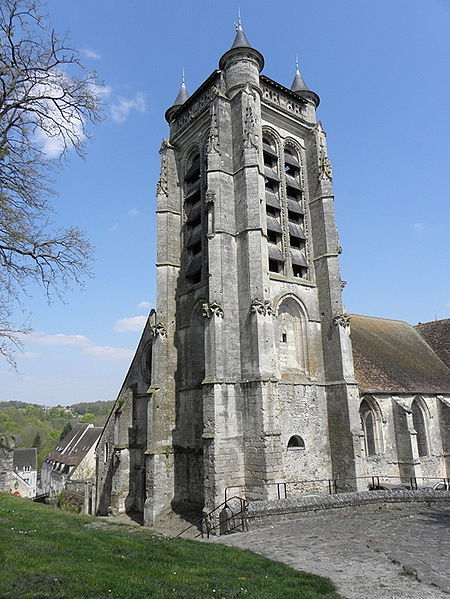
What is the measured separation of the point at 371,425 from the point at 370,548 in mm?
12094

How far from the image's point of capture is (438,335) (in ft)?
89.8

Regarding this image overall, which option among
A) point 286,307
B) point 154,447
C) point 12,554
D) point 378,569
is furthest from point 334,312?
point 12,554

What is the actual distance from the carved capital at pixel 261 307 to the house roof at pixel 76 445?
36.4 metres

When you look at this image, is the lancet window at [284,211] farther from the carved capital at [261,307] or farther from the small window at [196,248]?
the small window at [196,248]

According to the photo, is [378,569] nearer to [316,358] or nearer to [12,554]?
[12,554]

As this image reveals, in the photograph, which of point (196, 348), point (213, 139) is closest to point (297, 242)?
point (213, 139)

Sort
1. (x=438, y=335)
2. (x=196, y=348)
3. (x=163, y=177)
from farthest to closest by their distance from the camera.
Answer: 1. (x=438, y=335)
2. (x=163, y=177)
3. (x=196, y=348)

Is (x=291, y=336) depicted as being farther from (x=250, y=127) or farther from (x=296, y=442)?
(x=250, y=127)

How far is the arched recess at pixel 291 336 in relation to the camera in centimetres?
1719

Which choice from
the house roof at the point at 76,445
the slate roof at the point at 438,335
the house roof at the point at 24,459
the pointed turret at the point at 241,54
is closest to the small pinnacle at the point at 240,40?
the pointed turret at the point at 241,54

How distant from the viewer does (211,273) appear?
1625 centimetres

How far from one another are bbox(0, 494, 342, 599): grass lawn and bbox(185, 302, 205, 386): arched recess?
910 centimetres

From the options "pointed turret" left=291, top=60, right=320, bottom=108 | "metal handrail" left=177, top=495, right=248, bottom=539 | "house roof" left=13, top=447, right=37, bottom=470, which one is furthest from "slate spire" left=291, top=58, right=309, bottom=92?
"house roof" left=13, top=447, right=37, bottom=470

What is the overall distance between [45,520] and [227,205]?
1294 cm
